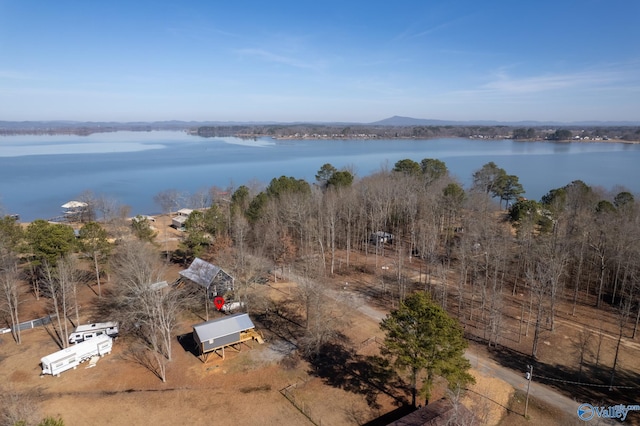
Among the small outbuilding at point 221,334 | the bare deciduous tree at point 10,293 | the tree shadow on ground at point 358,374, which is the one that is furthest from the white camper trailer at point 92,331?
the tree shadow on ground at point 358,374

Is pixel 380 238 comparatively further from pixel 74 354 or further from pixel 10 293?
pixel 10 293

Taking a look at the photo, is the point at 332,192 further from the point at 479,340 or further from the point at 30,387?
the point at 30,387

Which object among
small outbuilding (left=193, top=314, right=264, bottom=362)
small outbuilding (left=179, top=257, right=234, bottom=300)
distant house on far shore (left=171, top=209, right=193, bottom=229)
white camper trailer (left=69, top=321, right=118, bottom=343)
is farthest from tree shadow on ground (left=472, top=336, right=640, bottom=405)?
distant house on far shore (left=171, top=209, right=193, bottom=229)

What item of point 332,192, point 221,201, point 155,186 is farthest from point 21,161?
point 332,192

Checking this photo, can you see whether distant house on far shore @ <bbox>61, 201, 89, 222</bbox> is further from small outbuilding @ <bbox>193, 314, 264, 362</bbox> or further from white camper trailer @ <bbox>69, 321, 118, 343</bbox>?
small outbuilding @ <bbox>193, 314, 264, 362</bbox>

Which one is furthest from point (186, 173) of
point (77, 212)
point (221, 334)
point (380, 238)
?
point (221, 334)
